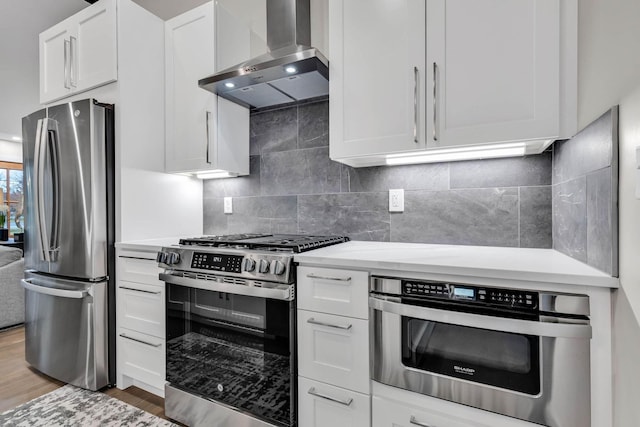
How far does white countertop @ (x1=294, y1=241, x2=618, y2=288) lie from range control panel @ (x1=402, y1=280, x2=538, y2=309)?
5 cm

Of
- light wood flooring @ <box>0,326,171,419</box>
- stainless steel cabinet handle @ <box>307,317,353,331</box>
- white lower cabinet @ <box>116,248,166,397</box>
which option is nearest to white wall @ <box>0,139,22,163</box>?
light wood flooring @ <box>0,326,171,419</box>

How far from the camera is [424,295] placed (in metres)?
1.22

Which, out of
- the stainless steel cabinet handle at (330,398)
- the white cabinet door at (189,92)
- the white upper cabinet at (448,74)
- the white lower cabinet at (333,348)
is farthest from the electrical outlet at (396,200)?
the white cabinet door at (189,92)

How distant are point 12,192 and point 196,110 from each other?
531 cm

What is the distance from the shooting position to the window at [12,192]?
17.3 ft

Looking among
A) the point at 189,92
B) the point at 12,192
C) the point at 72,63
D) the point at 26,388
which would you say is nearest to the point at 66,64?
the point at 72,63

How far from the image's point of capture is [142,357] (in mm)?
2018

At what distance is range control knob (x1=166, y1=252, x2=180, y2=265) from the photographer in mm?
1768

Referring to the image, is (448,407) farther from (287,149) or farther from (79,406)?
(79,406)

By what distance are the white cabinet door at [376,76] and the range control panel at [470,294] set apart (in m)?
0.64

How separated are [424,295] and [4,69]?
204 inches

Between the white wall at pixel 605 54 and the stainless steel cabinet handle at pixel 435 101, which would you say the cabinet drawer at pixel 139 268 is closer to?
the stainless steel cabinet handle at pixel 435 101

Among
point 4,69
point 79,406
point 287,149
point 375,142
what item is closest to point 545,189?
point 375,142

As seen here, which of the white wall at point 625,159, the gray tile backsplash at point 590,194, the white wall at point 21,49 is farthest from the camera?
the white wall at point 21,49
